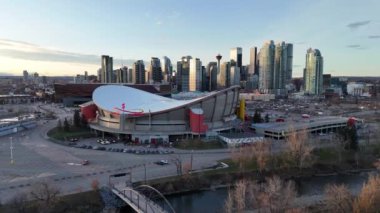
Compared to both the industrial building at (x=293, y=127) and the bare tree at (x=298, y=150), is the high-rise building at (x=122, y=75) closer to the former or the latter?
the industrial building at (x=293, y=127)

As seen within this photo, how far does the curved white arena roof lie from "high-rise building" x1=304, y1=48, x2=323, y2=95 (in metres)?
102

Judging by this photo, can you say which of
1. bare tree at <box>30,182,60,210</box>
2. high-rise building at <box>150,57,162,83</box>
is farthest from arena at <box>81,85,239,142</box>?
high-rise building at <box>150,57,162,83</box>

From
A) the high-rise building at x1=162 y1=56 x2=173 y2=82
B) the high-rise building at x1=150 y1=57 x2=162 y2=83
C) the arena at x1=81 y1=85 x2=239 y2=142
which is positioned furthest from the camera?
the high-rise building at x1=162 y1=56 x2=173 y2=82

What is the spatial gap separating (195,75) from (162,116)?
93.0 meters

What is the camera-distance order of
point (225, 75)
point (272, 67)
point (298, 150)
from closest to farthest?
point (298, 150), point (272, 67), point (225, 75)

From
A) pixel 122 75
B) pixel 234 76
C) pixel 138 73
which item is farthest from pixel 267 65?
pixel 122 75

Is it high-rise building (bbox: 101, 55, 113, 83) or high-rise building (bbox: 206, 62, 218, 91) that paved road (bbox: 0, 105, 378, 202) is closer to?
high-rise building (bbox: 101, 55, 113, 83)

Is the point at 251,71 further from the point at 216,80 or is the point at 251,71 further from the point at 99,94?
the point at 99,94

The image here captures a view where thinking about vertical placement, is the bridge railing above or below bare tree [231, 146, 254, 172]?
below

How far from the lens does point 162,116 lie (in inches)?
1539

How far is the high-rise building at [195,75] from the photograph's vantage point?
428ft

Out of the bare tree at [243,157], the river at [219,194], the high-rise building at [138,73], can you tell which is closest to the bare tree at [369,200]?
the river at [219,194]

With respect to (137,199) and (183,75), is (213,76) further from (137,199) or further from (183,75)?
(137,199)

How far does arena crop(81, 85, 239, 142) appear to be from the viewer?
3828 cm
